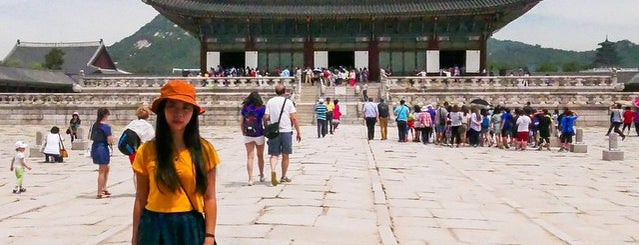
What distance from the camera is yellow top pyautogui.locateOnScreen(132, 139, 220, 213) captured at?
3615 mm

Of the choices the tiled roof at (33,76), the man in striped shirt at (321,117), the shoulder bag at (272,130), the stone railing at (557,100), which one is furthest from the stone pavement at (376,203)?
the tiled roof at (33,76)

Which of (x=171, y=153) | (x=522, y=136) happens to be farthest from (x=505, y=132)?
(x=171, y=153)

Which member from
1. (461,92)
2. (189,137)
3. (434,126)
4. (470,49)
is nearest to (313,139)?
(434,126)

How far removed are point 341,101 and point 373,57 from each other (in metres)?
10.1

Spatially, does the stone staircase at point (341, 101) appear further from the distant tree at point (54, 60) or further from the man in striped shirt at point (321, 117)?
the distant tree at point (54, 60)

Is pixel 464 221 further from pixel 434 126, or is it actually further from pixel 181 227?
pixel 434 126

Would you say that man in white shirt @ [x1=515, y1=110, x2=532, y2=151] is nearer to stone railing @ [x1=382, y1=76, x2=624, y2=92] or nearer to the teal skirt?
stone railing @ [x1=382, y1=76, x2=624, y2=92]

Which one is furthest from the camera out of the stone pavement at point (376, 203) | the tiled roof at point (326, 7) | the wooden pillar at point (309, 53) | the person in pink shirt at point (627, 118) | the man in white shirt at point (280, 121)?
the wooden pillar at point (309, 53)

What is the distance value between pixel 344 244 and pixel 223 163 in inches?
327

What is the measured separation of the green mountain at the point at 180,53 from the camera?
125m

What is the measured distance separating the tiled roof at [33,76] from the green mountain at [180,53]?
67527 millimetres

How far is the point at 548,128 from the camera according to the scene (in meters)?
18.9

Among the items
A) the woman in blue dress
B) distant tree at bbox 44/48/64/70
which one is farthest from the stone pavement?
distant tree at bbox 44/48/64/70

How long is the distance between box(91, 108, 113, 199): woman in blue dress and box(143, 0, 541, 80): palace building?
103ft
